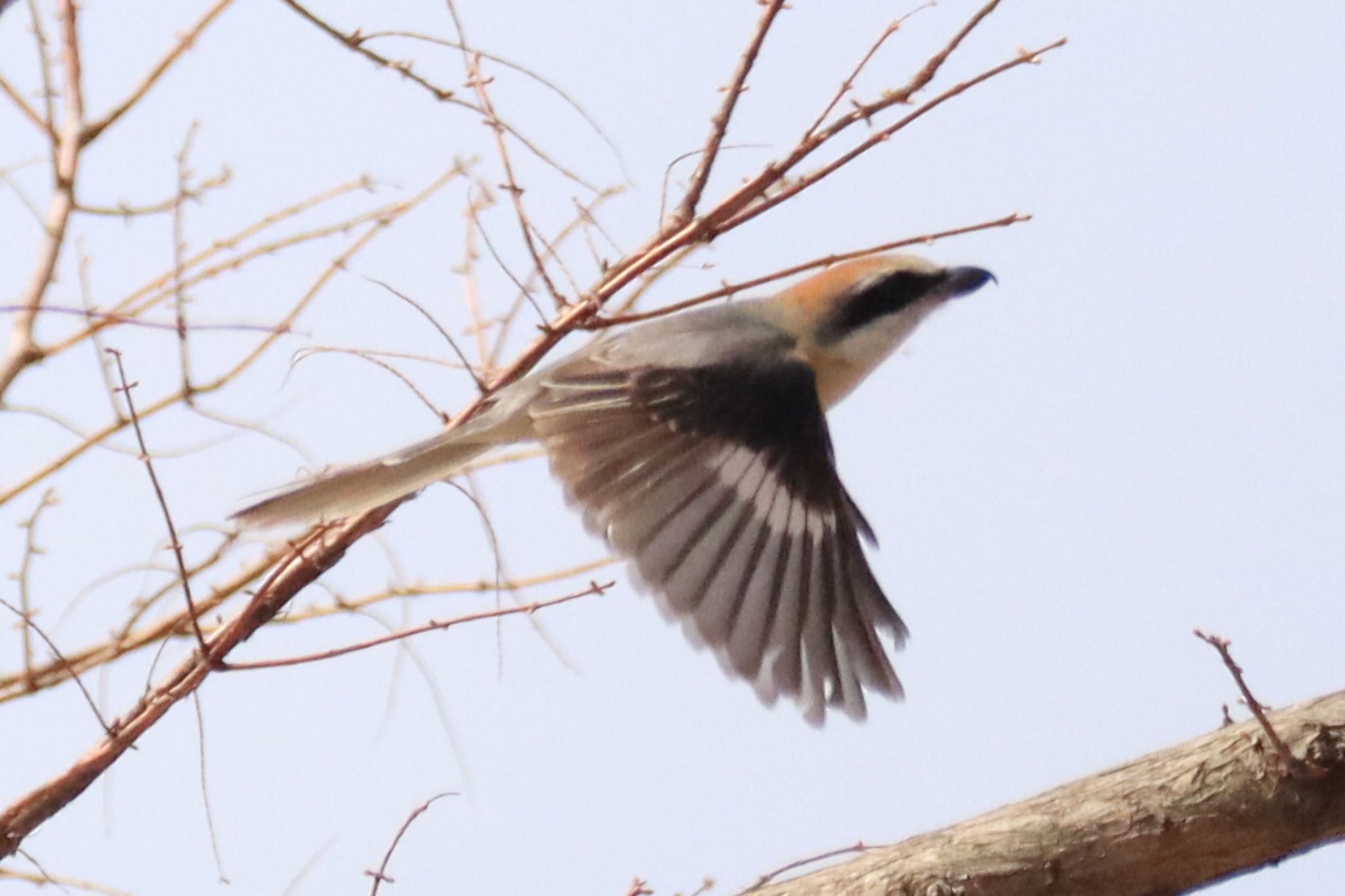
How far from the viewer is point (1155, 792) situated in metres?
1.35

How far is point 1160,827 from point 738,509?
69 centimetres

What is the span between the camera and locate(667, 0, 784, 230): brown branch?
4.26 feet

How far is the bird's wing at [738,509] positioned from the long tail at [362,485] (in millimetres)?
135

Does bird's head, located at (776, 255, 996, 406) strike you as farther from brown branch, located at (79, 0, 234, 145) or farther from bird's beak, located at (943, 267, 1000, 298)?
brown branch, located at (79, 0, 234, 145)

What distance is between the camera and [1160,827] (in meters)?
1.34

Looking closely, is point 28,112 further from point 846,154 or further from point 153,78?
point 846,154

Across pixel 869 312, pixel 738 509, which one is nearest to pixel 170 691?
pixel 738 509

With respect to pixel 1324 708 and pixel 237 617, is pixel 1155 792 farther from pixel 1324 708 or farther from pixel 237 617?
pixel 237 617

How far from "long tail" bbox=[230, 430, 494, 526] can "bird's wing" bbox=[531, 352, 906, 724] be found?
0.44 feet

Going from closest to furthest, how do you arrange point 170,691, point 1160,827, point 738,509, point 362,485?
point 170,691 < point 1160,827 < point 362,485 < point 738,509

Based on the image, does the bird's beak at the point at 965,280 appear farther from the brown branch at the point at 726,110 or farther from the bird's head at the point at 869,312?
the brown branch at the point at 726,110

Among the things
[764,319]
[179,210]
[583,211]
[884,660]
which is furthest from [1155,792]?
[179,210]

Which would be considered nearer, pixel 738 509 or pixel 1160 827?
pixel 1160 827

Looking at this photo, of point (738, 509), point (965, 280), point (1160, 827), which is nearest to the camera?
point (1160, 827)
